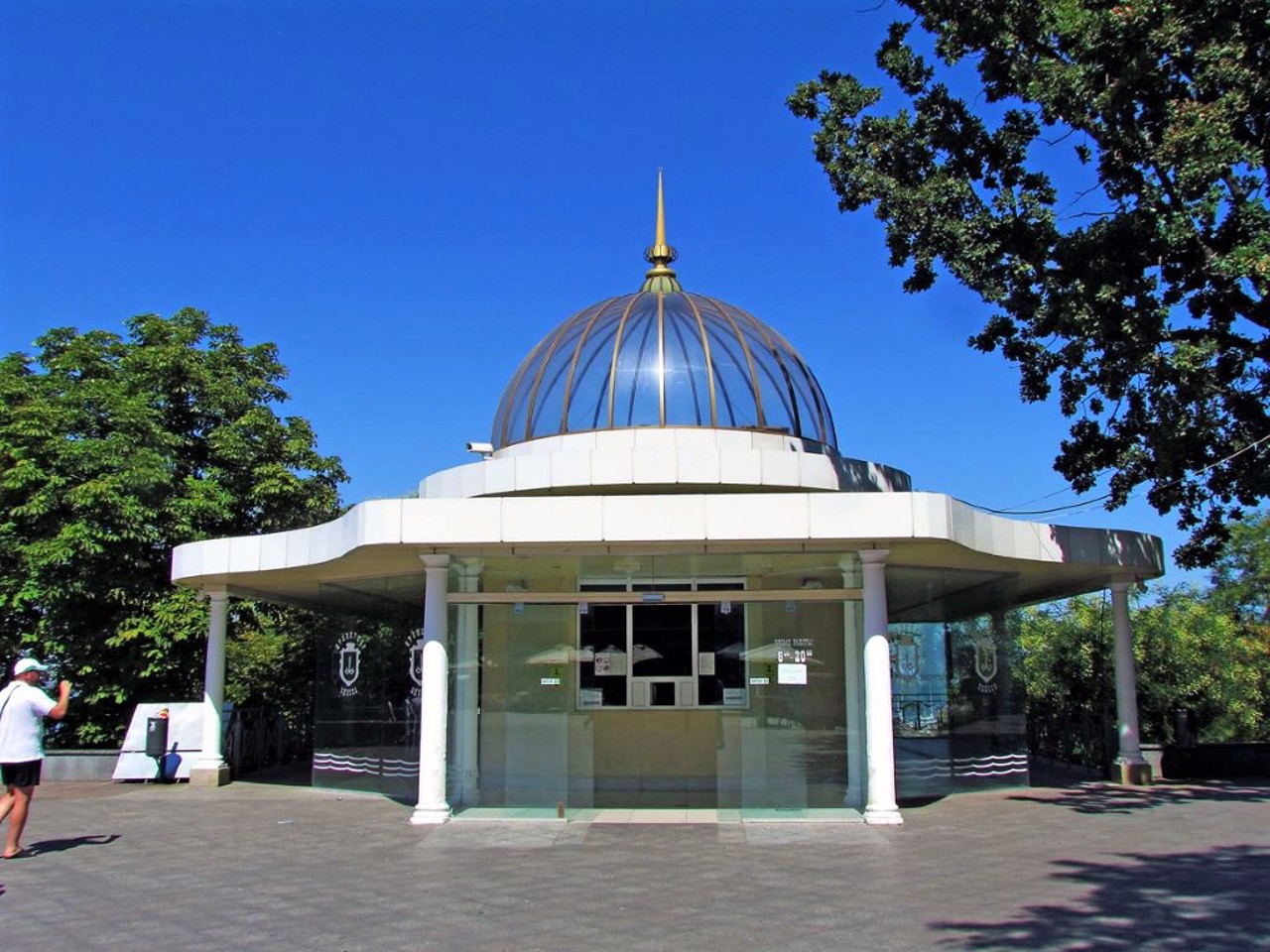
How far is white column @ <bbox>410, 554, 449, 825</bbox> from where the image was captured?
12.0m

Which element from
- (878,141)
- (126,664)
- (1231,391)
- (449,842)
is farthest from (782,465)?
(126,664)

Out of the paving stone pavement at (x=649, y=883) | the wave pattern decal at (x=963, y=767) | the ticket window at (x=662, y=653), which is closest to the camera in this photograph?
A: the paving stone pavement at (x=649, y=883)

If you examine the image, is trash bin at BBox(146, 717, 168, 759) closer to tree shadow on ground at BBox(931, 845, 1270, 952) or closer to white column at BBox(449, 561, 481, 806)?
white column at BBox(449, 561, 481, 806)

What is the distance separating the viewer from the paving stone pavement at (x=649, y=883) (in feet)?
22.8

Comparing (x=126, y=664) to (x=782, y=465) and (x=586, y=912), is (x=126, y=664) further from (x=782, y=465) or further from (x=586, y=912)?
(x=586, y=912)

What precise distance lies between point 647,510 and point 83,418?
14273mm

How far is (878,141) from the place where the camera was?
1383 cm

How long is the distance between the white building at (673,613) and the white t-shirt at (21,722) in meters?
3.40

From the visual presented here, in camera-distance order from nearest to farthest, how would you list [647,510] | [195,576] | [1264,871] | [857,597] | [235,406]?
[1264,871] < [647,510] < [857,597] < [195,576] < [235,406]

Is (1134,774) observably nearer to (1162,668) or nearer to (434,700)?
(1162,668)

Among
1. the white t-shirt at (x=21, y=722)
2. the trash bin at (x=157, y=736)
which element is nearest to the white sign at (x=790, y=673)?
the white t-shirt at (x=21, y=722)

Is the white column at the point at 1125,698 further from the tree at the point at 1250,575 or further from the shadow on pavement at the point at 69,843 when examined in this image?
the tree at the point at 1250,575

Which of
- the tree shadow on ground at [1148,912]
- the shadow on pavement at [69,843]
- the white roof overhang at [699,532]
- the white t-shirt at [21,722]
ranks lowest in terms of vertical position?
the shadow on pavement at [69,843]

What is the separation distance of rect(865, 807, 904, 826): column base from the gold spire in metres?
9.55
